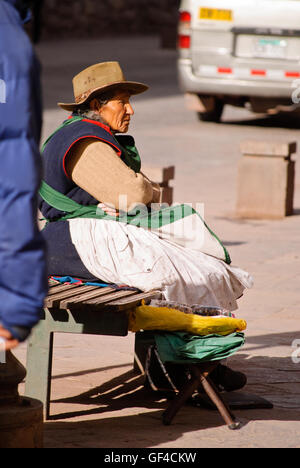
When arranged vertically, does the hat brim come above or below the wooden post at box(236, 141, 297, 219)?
above

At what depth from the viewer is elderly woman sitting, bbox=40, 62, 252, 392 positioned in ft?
14.8

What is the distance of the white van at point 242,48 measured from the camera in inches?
561

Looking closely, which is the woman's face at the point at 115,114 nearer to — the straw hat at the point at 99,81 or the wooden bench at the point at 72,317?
the straw hat at the point at 99,81

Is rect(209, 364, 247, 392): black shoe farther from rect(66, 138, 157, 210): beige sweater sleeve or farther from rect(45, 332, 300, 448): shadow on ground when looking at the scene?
rect(66, 138, 157, 210): beige sweater sleeve

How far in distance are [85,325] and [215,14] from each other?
10695 mm

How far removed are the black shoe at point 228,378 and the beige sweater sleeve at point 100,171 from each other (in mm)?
946

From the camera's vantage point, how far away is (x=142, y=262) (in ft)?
14.8

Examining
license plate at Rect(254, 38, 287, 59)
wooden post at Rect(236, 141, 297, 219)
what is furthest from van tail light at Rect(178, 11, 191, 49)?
wooden post at Rect(236, 141, 297, 219)

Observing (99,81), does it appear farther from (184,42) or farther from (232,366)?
(184,42)

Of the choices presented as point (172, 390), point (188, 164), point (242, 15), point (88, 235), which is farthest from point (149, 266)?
point (242, 15)

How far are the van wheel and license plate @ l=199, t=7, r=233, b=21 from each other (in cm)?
197

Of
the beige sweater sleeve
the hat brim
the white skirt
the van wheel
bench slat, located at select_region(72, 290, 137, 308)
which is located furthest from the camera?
the van wheel

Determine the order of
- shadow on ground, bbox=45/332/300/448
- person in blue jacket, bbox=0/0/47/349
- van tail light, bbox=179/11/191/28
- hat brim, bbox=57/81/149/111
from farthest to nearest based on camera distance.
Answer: van tail light, bbox=179/11/191/28
hat brim, bbox=57/81/149/111
shadow on ground, bbox=45/332/300/448
person in blue jacket, bbox=0/0/47/349

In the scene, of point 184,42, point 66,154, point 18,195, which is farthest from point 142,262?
point 184,42
